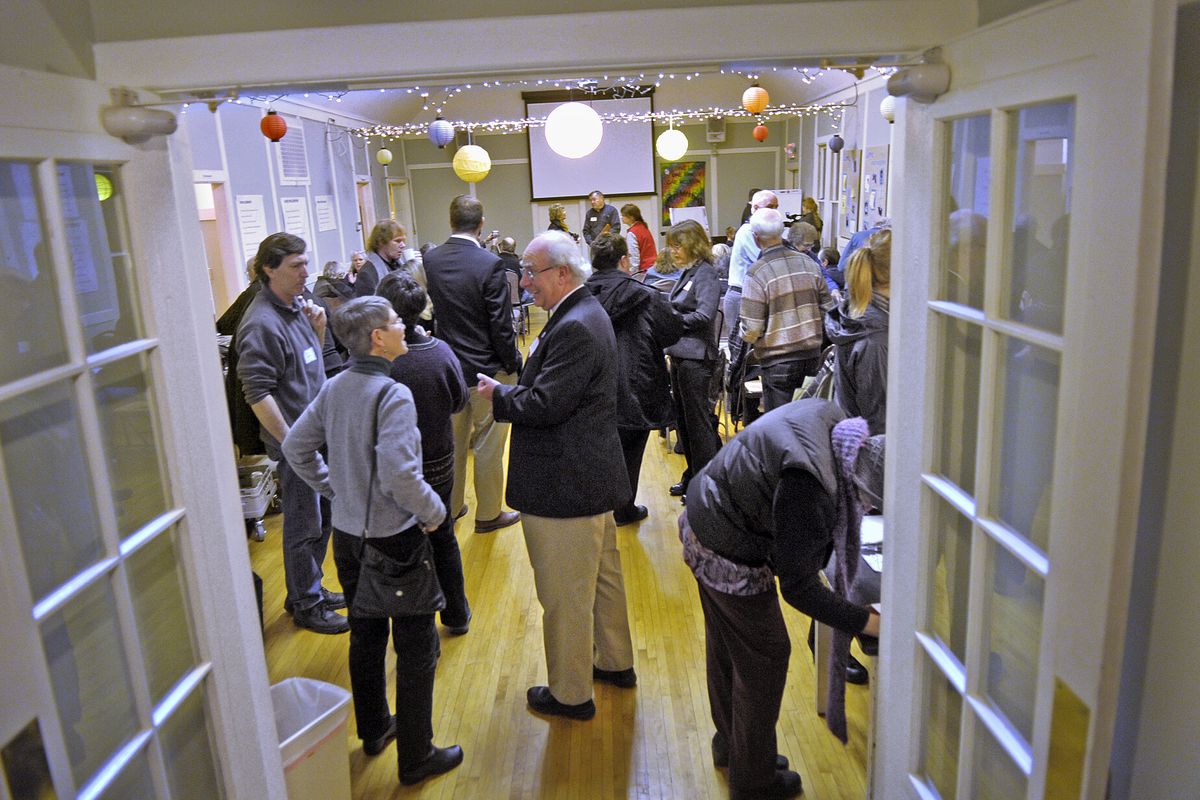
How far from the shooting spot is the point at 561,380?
8.80 feet

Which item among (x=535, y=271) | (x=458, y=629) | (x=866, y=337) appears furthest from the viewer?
(x=458, y=629)

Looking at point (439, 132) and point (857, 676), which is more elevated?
point (439, 132)

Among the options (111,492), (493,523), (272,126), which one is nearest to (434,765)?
(111,492)

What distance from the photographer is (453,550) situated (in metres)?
3.49

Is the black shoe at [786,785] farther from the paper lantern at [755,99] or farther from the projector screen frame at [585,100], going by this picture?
the projector screen frame at [585,100]

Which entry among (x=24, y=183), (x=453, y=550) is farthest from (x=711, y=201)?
(x=24, y=183)

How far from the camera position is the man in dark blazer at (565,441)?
2.71 meters

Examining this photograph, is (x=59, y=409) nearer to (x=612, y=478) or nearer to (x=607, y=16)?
(x=607, y=16)

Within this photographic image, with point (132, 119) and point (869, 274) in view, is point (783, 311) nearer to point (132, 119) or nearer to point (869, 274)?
point (869, 274)

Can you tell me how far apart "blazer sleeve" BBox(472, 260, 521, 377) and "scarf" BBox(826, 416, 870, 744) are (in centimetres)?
248

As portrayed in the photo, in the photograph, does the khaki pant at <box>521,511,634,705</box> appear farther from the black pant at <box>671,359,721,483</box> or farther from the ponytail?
the black pant at <box>671,359,721,483</box>

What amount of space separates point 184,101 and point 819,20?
1.20m

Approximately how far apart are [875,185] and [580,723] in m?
7.38

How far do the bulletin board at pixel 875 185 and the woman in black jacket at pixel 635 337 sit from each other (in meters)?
5.00
